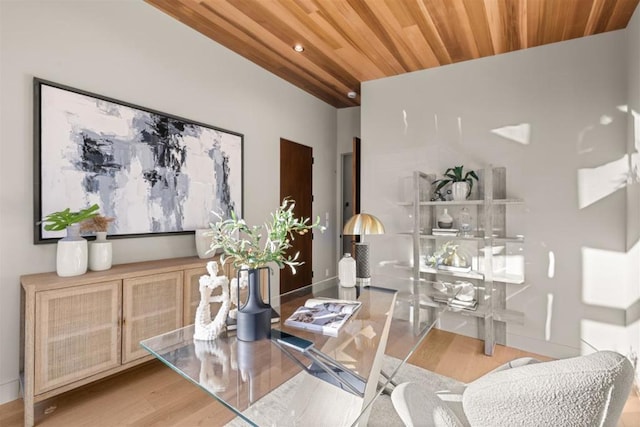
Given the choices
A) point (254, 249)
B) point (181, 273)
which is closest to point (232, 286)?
point (254, 249)

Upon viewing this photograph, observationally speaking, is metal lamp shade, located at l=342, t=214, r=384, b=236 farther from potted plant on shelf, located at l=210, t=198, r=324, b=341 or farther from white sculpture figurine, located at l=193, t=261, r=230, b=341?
white sculpture figurine, located at l=193, t=261, r=230, b=341

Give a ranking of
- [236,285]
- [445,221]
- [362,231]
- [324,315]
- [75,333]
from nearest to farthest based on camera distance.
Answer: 1. [236,285]
2. [324,315]
3. [75,333]
4. [362,231]
5. [445,221]

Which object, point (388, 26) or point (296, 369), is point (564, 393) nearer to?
point (296, 369)

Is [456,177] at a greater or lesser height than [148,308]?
A: greater

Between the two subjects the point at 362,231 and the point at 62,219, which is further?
the point at 362,231

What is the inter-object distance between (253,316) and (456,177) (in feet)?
8.10

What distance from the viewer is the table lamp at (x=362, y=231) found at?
6.65ft

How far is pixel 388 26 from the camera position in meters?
2.61

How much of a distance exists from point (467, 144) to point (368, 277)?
1.86m

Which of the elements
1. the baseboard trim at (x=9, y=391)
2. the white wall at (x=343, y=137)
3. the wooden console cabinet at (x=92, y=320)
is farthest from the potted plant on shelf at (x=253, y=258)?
the white wall at (x=343, y=137)

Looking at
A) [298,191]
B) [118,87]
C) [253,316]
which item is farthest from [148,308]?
[298,191]

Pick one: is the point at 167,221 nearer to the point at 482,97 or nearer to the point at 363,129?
the point at 363,129

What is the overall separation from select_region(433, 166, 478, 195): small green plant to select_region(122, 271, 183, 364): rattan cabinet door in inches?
99.6

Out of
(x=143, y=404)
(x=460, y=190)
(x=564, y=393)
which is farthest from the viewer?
(x=460, y=190)
